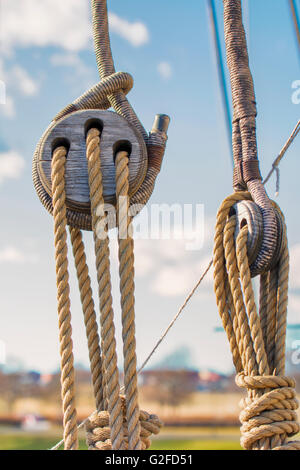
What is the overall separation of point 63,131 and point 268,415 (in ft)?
1.69

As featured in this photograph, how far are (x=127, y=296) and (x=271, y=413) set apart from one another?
0.88 feet

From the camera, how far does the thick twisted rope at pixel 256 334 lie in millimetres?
828

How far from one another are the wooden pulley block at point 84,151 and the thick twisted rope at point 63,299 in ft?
0.06

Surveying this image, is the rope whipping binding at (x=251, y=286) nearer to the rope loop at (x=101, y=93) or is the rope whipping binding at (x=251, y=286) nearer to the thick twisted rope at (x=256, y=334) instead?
the thick twisted rope at (x=256, y=334)

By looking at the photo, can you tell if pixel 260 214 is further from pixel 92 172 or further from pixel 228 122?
pixel 228 122

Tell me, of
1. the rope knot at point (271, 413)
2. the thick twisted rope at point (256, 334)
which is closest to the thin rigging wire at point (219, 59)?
the thick twisted rope at point (256, 334)

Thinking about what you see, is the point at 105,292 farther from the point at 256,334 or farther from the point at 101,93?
the point at 101,93

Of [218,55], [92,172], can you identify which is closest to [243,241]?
[92,172]

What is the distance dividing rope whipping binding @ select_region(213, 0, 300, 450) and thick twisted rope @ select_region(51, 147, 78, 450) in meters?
0.25

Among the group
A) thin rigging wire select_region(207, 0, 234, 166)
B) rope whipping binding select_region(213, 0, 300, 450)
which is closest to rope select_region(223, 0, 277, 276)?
rope whipping binding select_region(213, 0, 300, 450)

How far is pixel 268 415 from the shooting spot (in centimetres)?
83

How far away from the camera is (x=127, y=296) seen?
31.6 inches

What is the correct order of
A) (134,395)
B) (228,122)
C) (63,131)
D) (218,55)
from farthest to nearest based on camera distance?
(218,55) < (228,122) < (63,131) < (134,395)

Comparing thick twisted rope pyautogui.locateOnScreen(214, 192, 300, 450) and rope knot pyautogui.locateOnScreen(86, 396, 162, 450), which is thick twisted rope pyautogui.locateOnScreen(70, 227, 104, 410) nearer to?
rope knot pyautogui.locateOnScreen(86, 396, 162, 450)
